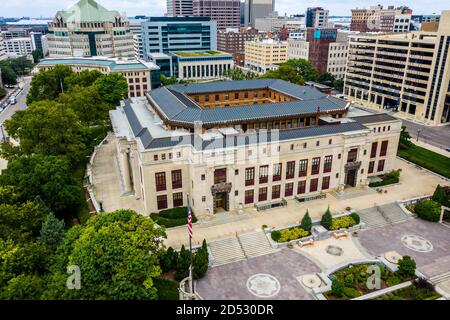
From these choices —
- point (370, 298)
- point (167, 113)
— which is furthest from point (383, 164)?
point (167, 113)

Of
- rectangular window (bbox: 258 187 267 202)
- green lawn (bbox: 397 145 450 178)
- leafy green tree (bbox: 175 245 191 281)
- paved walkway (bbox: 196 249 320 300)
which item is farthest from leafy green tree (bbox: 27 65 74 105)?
green lawn (bbox: 397 145 450 178)

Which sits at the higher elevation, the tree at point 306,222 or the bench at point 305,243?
the tree at point 306,222

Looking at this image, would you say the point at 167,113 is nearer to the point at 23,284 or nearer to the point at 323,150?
the point at 323,150

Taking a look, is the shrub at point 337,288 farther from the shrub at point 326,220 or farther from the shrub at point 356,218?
the shrub at point 356,218

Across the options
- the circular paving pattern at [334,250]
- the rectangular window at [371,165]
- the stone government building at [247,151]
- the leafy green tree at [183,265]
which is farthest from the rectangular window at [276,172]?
the leafy green tree at [183,265]

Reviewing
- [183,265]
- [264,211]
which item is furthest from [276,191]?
[183,265]

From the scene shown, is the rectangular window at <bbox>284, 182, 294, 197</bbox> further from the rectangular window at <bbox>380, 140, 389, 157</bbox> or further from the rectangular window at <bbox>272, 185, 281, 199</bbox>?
the rectangular window at <bbox>380, 140, 389, 157</bbox>
